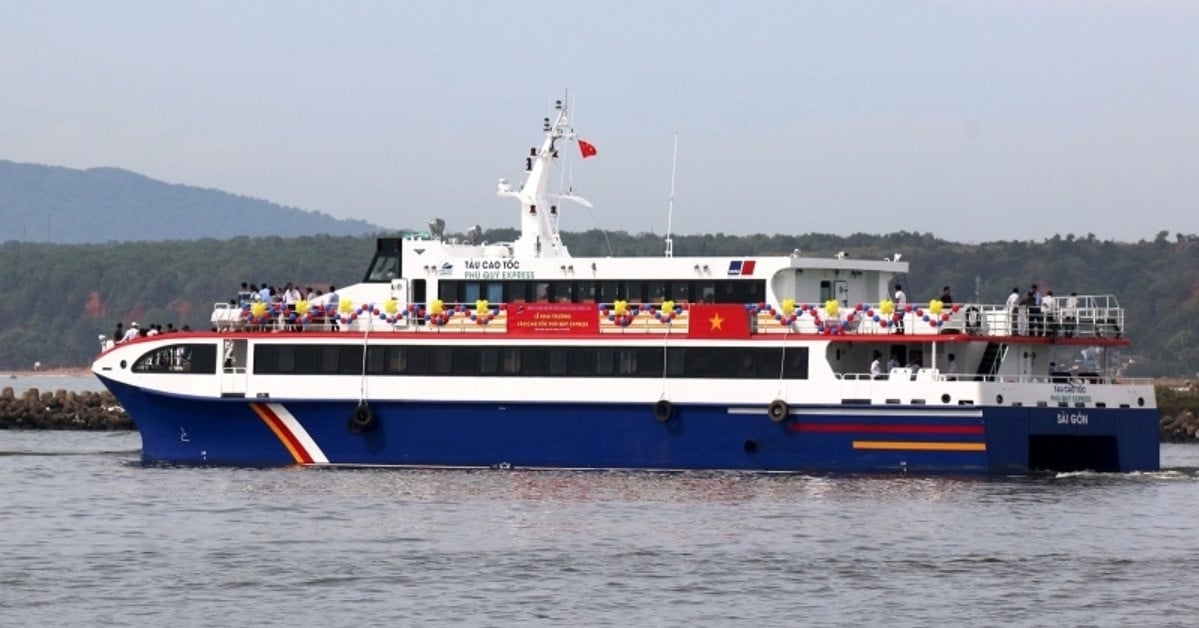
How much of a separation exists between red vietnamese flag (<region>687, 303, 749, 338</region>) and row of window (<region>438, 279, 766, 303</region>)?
74cm

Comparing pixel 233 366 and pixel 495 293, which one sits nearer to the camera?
pixel 233 366

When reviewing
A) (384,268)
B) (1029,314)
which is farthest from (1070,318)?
(384,268)

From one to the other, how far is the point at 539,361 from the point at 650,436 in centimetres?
231

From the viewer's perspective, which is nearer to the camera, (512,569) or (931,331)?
(512,569)

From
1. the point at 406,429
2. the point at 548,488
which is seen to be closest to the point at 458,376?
the point at 406,429

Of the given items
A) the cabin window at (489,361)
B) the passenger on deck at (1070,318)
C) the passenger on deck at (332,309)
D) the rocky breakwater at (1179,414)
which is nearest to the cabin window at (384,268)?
Result: the passenger on deck at (332,309)

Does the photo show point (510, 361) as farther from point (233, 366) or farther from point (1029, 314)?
point (1029, 314)

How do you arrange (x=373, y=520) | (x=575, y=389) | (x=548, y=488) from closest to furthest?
(x=373, y=520) → (x=548, y=488) → (x=575, y=389)

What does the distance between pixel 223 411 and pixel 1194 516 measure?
16.9 metres

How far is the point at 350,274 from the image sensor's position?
14725 cm

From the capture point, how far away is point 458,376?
37.1m

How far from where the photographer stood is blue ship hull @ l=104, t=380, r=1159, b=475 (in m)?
35.2

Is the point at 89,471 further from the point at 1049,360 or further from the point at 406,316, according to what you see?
the point at 1049,360

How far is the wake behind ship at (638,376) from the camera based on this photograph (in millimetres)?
35500
